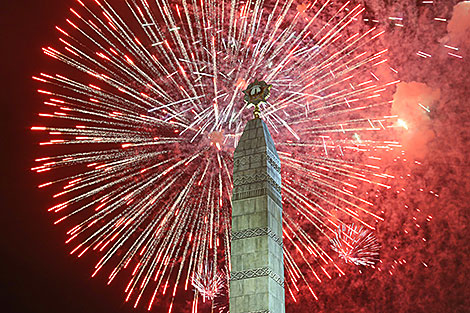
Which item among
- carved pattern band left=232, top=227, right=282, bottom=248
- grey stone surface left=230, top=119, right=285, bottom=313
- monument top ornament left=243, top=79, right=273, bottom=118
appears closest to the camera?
grey stone surface left=230, top=119, right=285, bottom=313

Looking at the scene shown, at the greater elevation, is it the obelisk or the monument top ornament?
the monument top ornament

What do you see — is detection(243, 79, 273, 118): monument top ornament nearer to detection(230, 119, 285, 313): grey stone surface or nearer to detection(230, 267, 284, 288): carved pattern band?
detection(230, 119, 285, 313): grey stone surface

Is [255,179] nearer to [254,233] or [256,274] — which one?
[254,233]

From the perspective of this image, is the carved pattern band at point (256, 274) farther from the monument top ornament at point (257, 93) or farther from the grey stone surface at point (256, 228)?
the monument top ornament at point (257, 93)

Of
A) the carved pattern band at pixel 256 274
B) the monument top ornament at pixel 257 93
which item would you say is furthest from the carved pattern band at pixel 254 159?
the carved pattern band at pixel 256 274

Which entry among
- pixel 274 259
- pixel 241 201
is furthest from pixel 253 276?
pixel 241 201

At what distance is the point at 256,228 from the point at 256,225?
98mm

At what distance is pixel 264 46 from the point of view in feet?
72.8

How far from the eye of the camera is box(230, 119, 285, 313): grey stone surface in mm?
16641

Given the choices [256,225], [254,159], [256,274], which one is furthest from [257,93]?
[256,274]

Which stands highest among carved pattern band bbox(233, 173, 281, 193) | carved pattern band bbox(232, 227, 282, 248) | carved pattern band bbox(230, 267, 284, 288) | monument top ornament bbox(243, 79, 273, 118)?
monument top ornament bbox(243, 79, 273, 118)

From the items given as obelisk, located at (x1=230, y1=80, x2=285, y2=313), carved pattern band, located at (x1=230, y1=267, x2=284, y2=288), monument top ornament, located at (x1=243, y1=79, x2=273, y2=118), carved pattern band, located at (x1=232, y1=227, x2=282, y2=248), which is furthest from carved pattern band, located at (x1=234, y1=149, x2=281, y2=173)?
carved pattern band, located at (x1=230, y1=267, x2=284, y2=288)

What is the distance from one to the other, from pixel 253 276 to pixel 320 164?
7869 mm

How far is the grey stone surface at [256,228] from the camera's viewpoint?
1664 centimetres
